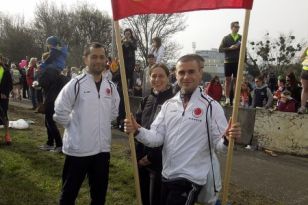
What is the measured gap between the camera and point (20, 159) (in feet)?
24.3

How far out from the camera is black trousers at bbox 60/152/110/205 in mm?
4340

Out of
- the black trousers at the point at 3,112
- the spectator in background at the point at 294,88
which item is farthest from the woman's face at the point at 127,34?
the spectator in background at the point at 294,88

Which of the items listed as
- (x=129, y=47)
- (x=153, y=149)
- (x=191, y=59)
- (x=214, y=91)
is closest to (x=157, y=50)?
(x=129, y=47)

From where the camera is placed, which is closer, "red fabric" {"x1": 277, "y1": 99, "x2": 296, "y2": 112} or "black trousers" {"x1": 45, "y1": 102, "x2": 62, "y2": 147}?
"black trousers" {"x1": 45, "y1": 102, "x2": 62, "y2": 147}

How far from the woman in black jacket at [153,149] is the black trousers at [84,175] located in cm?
39

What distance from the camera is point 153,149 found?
4.23m

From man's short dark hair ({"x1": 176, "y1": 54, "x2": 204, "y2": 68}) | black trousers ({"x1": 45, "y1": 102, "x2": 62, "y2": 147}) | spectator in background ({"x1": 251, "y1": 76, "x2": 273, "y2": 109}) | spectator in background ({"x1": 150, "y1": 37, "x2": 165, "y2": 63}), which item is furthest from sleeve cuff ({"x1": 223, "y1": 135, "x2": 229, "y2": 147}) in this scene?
spectator in background ({"x1": 251, "y1": 76, "x2": 273, "y2": 109})

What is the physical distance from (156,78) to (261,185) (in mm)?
2881

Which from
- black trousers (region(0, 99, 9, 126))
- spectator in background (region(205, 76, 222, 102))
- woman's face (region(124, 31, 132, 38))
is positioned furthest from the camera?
spectator in background (region(205, 76, 222, 102))

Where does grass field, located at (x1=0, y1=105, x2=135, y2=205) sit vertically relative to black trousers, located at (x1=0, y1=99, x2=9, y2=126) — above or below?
below

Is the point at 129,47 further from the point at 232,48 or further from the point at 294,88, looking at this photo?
the point at 294,88

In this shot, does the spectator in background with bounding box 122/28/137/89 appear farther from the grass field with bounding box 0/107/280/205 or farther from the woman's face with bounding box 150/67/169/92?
the woman's face with bounding box 150/67/169/92

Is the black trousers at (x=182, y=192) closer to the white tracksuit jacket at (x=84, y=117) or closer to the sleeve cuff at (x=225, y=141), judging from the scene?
the sleeve cuff at (x=225, y=141)

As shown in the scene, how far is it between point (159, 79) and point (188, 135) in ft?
3.41
